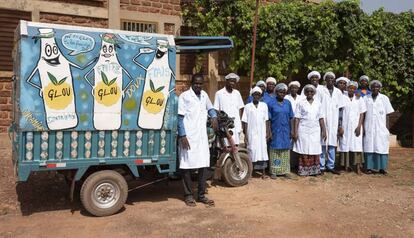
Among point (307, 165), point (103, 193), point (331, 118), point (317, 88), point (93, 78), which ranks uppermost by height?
point (317, 88)

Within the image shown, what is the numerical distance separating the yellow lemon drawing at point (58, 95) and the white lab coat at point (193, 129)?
4.81ft

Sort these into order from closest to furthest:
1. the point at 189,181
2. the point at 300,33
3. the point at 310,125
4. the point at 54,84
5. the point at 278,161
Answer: the point at 54,84 → the point at 189,181 → the point at 278,161 → the point at 310,125 → the point at 300,33

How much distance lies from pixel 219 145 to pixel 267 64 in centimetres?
444

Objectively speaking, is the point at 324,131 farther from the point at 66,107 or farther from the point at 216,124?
the point at 66,107

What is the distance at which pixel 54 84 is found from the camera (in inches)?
200

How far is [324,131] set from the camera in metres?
8.09

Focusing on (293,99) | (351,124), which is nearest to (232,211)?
(293,99)

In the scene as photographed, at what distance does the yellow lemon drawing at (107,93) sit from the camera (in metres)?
5.32

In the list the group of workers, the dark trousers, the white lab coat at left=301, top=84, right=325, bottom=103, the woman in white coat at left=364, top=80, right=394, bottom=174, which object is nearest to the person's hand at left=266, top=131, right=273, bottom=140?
the group of workers

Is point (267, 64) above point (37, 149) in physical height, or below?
above

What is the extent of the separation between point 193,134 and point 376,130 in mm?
4354

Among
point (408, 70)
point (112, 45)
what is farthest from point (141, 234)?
point (408, 70)

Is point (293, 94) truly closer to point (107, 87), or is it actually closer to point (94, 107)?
point (107, 87)

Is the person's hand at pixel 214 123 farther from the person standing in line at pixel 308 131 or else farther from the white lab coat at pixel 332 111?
the white lab coat at pixel 332 111
